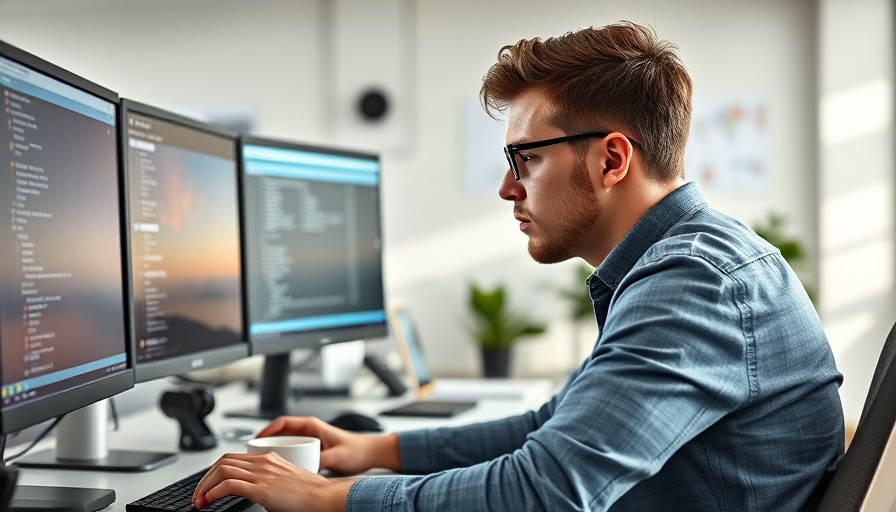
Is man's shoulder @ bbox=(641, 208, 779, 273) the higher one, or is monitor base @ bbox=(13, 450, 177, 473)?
man's shoulder @ bbox=(641, 208, 779, 273)

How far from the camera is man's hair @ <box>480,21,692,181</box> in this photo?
4.15 ft

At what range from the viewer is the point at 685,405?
970mm

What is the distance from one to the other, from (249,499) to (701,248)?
0.62 metres

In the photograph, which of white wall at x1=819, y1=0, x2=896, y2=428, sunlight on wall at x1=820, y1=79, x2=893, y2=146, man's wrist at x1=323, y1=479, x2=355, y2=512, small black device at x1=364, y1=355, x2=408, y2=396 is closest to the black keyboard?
man's wrist at x1=323, y1=479, x2=355, y2=512

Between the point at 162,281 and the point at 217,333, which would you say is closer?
the point at 162,281

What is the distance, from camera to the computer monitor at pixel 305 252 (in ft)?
6.15

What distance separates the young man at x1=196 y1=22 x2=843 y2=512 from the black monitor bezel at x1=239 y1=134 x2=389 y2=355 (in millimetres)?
472

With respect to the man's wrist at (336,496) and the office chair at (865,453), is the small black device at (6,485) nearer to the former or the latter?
the man's wrist at (336,496)

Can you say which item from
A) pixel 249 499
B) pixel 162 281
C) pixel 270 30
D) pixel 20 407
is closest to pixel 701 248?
pixel 249 499

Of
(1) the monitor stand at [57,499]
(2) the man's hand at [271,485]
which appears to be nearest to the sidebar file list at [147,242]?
(1) the monitor stand at [57,499]

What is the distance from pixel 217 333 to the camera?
1710mm

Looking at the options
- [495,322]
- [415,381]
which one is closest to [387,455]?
[415,381]

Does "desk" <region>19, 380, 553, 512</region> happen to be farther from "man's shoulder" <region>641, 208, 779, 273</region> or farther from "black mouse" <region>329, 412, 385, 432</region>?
"man's shoulder" <region>641, 208, 779, 273</region>

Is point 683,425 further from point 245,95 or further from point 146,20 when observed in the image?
point 146,20
